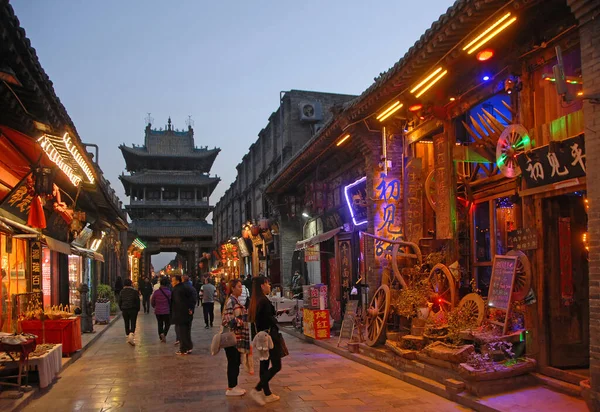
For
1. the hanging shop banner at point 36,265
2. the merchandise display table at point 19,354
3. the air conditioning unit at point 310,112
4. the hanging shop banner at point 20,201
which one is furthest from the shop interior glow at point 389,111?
the air conditioning unit at point 310,112

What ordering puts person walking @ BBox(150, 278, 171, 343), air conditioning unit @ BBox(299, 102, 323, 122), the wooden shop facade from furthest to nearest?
air conditioning unit @ BBox(299, 102, 323, 122)
person walking @ BBox(150, 278, 171, 343)
the wooden shop facade

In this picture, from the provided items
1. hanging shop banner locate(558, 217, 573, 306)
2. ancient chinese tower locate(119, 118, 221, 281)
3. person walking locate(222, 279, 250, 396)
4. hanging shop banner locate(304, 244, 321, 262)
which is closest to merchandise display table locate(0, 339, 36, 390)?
person walking locate(222, 279, 250, 396)

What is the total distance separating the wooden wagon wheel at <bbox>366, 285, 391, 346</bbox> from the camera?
10.2 metres

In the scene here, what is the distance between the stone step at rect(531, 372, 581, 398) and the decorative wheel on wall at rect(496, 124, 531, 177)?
2.63 m

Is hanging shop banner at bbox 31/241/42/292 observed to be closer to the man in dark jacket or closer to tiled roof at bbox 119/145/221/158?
the man in dark jacket

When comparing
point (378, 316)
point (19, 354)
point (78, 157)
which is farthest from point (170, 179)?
point (19, 354)

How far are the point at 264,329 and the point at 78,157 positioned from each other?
17.3 feet

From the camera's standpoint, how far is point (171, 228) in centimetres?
5247

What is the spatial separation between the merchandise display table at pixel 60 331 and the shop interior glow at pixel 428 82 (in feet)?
25.4

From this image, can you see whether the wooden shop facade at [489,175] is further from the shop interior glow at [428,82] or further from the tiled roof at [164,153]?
the tiled roof at [164,153]

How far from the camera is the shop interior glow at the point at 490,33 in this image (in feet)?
22.6

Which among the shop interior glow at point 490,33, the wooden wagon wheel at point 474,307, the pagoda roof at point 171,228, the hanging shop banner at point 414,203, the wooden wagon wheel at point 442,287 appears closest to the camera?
the shop interior glow at point 490,33

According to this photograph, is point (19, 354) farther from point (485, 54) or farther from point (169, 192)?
point (169, 192)

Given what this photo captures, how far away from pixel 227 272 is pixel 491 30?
34.1 metres
